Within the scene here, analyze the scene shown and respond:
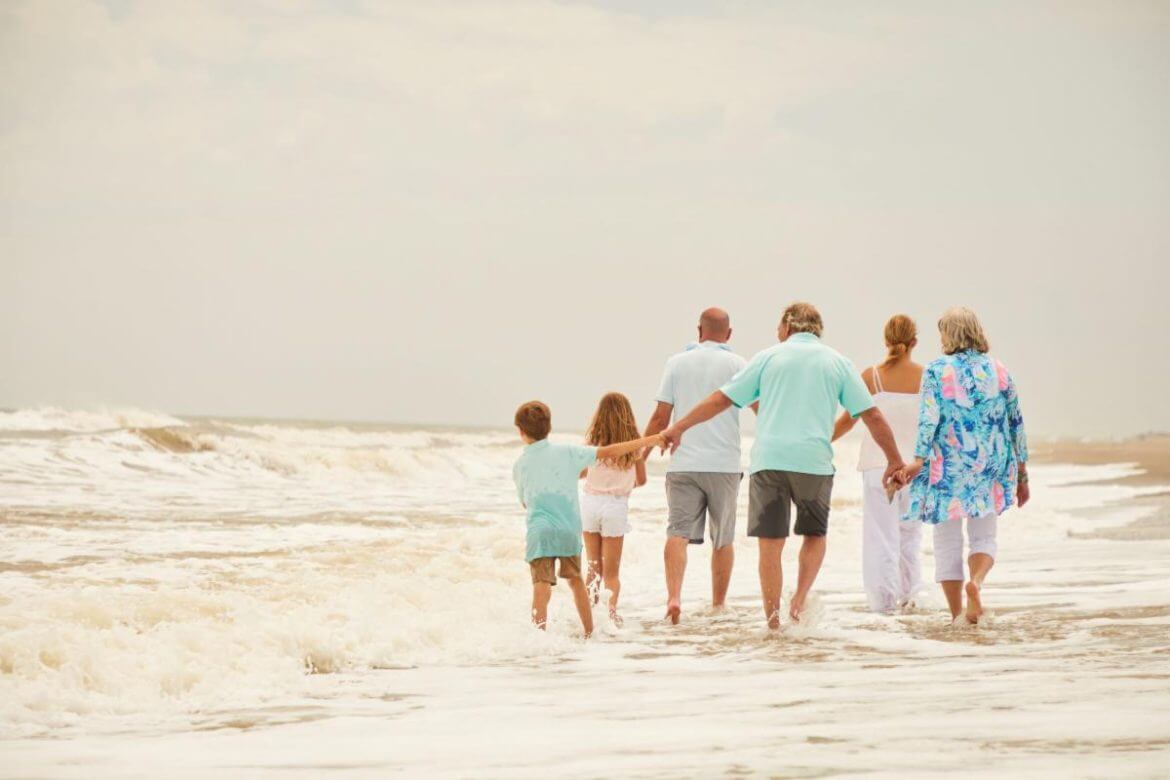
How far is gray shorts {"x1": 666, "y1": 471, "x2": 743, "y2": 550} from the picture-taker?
775 centimetres

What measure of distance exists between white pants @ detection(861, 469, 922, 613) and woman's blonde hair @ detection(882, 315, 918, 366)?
0.74 metres

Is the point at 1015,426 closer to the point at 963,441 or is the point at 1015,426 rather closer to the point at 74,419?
the point at 963,441

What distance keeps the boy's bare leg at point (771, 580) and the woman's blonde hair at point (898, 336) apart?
1720 millimetres

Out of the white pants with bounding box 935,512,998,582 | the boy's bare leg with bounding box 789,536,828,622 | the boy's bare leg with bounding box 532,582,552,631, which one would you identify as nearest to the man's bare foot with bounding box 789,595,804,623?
the boy's bare leg with bounding box 789,536,828,622

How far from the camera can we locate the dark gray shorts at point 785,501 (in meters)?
6.82

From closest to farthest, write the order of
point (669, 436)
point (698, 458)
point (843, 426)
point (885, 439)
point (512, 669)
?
1. point (512, 669)
2. point (885, 439)
3. point (669, 436)
4. point (843, 426)
5. point (698, 458)

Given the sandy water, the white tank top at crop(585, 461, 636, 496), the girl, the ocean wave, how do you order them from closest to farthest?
the sandy water
the girl
the white tank top at crop(585, 461, 636, 496)
the ocean wave

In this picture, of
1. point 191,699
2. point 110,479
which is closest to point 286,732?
point 191,699

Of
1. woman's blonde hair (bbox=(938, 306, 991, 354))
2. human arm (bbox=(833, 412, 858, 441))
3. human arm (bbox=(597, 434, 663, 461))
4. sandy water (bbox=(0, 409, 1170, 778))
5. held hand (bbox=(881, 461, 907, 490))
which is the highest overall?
woman's blonde hair (bbox=(938, 306, 991, 354))

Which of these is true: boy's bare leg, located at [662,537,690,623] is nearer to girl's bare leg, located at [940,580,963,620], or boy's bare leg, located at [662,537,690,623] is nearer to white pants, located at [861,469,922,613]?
white pants, located at [861,469,922,613]

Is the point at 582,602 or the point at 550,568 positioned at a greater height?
the point at 550,568

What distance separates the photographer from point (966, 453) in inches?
274

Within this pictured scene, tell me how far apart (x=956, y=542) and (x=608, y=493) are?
2.10 m

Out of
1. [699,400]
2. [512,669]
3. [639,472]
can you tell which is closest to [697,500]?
[639,472]
